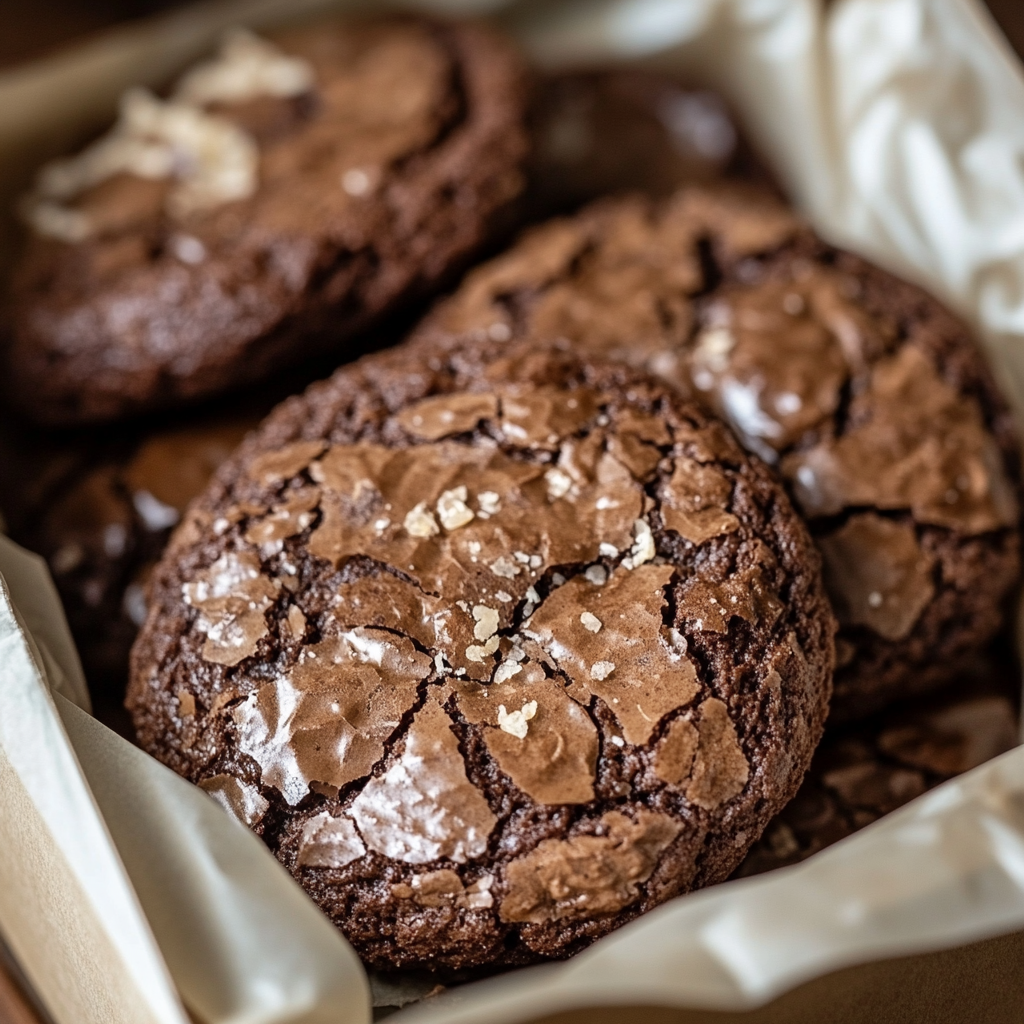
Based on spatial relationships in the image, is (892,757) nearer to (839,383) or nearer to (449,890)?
(839,383)

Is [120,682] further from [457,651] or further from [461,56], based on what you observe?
[461,56]

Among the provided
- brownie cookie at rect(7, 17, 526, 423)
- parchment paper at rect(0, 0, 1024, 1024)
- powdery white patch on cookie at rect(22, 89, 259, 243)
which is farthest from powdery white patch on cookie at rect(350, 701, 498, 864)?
powdery white patch on cookie at rect(22, 89, 259, 243)

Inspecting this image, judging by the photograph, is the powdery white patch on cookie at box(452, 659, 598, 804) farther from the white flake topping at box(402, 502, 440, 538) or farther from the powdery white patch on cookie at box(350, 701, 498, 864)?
the white flake topping at box(402, 502, 440, 538)

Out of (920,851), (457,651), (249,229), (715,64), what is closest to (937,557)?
(920,851)

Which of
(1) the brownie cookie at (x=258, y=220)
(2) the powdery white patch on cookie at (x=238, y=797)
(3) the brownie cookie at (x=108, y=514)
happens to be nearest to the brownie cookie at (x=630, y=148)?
(1) the brownie cookie at (x=258, y=220)

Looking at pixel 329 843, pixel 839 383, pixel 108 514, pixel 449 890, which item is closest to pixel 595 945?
pixel 449 890

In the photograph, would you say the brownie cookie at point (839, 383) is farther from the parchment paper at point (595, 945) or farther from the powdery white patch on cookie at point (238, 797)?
the powdery white patch on cookie at point (238, 797)
